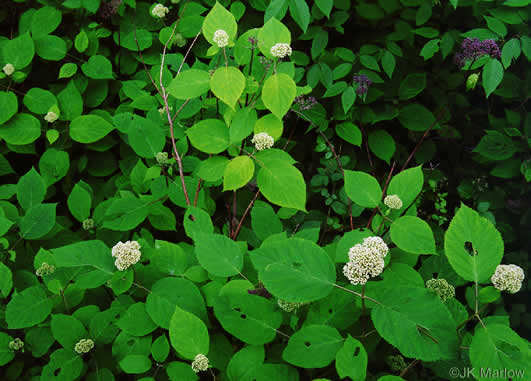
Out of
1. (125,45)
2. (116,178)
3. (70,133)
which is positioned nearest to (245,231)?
(116,178)

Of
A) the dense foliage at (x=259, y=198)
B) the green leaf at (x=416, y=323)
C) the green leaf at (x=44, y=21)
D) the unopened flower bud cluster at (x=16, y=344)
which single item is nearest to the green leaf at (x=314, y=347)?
the dense foliage at (x=259, y=198)

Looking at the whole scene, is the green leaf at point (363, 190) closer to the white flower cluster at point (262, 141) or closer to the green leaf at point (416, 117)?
the white flower cluster at point (262, 141)

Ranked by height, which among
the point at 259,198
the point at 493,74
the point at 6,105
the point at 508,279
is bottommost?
the point at 259,198

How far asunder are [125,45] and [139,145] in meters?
0.75

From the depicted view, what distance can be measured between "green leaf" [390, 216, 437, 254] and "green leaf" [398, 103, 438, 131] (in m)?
1.10

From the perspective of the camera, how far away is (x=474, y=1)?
5.63 feet

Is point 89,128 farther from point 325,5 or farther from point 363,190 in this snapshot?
point 363,190

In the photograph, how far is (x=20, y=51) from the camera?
1.70 m

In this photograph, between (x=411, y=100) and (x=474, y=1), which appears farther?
(x=411, y=100)

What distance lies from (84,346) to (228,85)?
0.83 metres

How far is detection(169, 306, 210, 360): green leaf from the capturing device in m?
0.83

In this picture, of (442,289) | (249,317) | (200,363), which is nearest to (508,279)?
(442,289)

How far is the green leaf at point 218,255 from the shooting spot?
3.10 ft

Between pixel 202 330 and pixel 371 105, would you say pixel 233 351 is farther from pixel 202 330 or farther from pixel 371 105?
pixel 371 105
